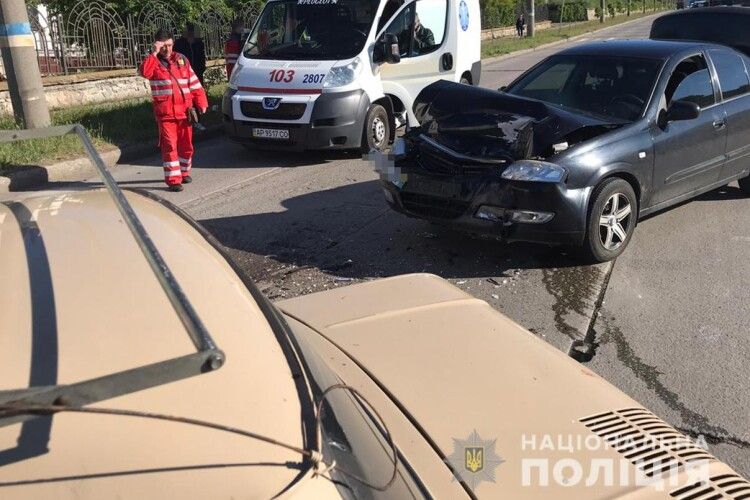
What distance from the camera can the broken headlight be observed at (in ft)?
18.4

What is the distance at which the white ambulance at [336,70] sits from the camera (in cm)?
991

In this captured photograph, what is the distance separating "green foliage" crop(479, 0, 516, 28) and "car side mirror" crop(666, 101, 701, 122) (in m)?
39.5

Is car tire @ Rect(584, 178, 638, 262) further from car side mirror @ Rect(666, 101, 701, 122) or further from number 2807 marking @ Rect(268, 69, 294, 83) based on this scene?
number 2807 marking @ Rect(268, 69, 294, 83)

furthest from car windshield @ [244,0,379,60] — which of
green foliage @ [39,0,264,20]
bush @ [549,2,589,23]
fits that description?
bush @ [549,2,589,23]

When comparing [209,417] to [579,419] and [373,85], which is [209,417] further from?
[373,85]

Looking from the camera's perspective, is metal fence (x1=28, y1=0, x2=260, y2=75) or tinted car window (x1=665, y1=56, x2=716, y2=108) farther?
metal fence (x1=28, y1=0, x2=260, y2=75)

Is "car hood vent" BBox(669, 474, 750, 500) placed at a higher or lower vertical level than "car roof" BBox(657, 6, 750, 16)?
lower

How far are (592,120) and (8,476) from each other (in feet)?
18.5

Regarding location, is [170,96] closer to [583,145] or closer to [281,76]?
[281,76]

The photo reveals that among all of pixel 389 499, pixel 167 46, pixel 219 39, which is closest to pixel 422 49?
pixel 167 46

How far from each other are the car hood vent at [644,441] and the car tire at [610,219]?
3.62 m

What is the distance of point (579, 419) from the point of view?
2238 millimetres

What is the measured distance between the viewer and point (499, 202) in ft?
18.7

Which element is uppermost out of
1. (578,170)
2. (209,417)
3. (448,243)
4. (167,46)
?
(167,46)
